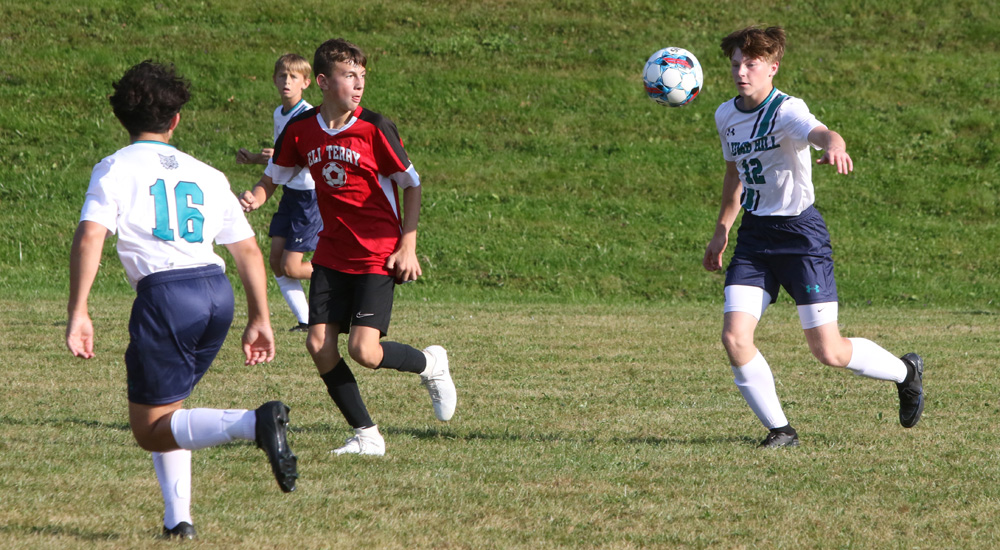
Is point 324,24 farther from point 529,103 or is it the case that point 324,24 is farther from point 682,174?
point 682,174

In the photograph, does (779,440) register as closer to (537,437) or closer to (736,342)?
(736,342)

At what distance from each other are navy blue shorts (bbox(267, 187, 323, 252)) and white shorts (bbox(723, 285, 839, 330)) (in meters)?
5.12

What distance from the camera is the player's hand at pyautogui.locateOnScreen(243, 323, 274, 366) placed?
401 centimetres

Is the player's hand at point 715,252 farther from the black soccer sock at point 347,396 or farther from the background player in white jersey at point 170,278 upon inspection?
the background player in white jersey at point 170,278

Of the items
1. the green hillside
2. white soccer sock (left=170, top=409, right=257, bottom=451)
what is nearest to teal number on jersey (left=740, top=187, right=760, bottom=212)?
white soccer sock (left=170, top=409, right=257, bottom=451)

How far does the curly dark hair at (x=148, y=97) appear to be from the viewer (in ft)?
12.8

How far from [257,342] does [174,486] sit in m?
0.66

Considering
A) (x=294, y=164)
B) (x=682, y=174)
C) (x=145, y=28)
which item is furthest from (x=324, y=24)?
(x=294, y=164)

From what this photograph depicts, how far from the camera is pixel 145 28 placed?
23.1 m

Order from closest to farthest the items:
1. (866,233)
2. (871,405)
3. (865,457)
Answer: (865,457) → (871,405) → (866,233)

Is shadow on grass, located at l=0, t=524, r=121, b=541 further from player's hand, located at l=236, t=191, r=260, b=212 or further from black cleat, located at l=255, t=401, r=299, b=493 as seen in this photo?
player's hand, located at l=236, t=191, r=260, b=212

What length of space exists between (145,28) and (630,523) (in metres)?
21.6

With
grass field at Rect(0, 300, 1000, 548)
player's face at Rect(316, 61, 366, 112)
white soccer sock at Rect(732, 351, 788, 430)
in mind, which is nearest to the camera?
grass field at Rect(0, 300, 1000, 548)

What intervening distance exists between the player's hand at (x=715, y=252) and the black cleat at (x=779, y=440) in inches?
40.5
